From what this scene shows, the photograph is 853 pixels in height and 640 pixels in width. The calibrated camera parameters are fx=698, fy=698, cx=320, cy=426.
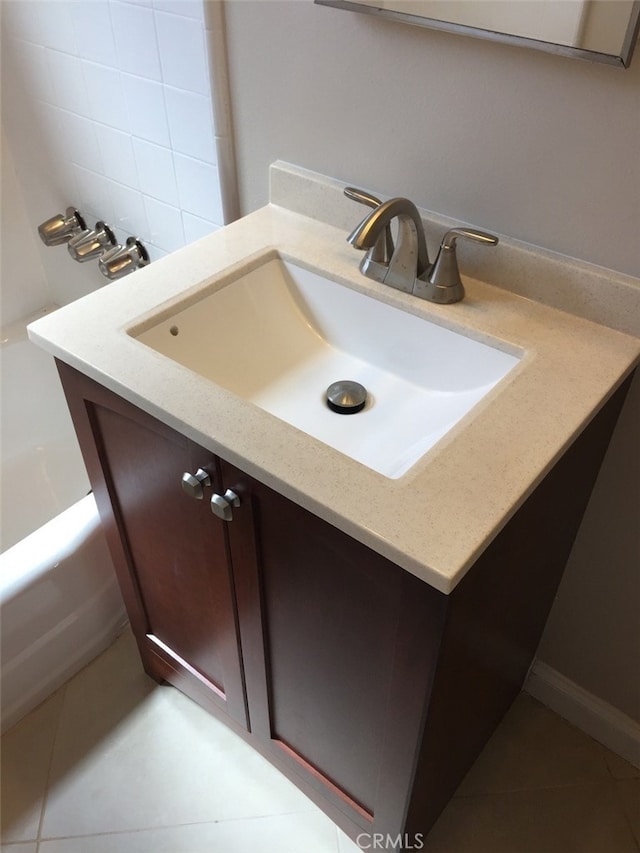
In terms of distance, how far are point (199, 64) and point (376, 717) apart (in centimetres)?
109

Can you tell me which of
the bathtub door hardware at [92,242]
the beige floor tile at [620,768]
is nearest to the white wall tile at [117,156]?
the bathtub door hardware at [92,242]

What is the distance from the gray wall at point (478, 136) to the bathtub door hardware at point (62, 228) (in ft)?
1.86

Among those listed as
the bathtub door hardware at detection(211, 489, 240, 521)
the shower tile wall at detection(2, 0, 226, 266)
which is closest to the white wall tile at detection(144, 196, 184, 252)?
the shower tile wall at detection(2, 0, 226, 266)

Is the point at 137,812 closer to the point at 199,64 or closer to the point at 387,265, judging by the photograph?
the point at 387,265

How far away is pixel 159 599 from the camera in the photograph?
1.29m

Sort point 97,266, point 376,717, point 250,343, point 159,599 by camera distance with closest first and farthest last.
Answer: point 376,717 → point 250,343 → point 159,599 → point 97,266

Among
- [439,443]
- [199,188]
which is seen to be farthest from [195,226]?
[439,443]

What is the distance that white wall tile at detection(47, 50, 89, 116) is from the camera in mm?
1429

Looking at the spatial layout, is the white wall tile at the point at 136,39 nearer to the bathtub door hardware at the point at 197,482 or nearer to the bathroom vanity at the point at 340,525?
the bathroom vanity at the point at 340,525

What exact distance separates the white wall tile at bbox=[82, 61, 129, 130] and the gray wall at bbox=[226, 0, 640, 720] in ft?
1.00

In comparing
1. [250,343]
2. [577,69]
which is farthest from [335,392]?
[577,69]

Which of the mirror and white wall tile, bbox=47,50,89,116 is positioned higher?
the mirror

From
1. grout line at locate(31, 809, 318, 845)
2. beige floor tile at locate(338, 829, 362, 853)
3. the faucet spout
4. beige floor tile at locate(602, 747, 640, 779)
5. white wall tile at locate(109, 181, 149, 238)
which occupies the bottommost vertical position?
grout line at locate(31, 809, 318, 845)

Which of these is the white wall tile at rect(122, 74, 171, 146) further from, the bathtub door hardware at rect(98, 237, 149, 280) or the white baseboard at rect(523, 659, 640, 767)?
the white baseboard at rect(523, 659, 640, 767)
